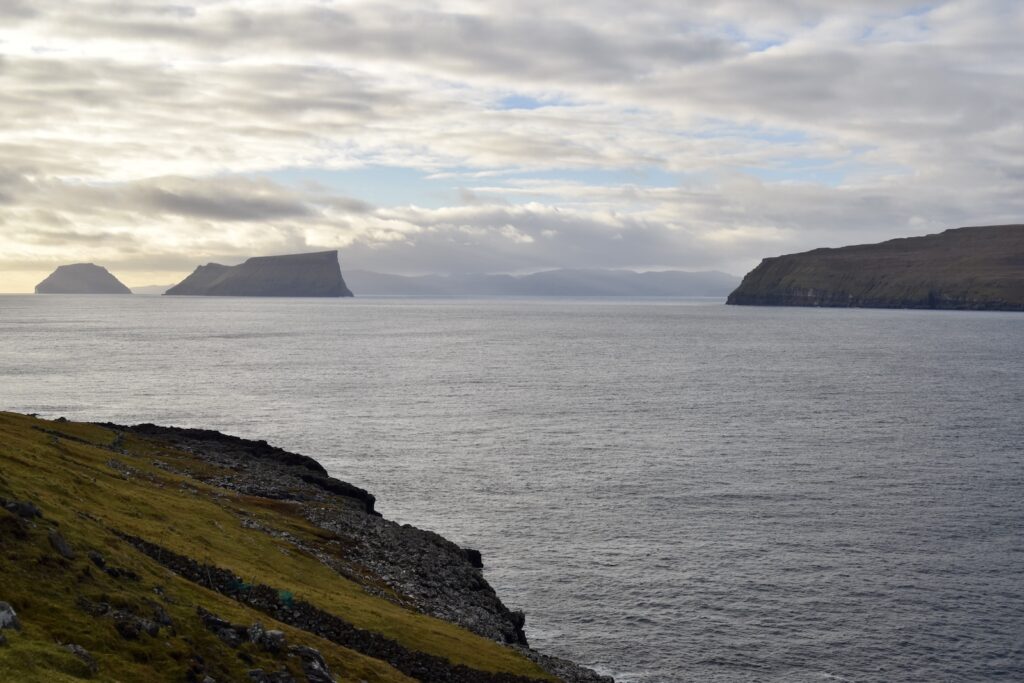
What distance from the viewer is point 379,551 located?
66.3 m

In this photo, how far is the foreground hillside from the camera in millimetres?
31422

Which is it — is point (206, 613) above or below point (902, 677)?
above

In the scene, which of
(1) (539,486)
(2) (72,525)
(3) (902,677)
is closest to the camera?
(2) (72,525)

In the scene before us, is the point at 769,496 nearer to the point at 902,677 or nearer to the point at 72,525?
the point at 902,677

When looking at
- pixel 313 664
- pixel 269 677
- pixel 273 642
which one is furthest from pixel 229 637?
pixel 313 664

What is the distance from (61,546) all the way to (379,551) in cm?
3318

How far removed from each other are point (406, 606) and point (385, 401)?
348ft

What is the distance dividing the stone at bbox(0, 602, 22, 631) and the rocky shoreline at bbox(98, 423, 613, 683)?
16.8 metres

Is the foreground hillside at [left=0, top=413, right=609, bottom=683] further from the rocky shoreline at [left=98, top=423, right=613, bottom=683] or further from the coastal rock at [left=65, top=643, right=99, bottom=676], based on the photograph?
the rocky shoreline at [left=98, top=423, right=613, bottom=683]

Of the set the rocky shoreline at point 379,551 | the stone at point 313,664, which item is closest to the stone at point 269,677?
the stone at point 313,664

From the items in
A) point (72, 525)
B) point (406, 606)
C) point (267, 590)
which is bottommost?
point (406, 606)

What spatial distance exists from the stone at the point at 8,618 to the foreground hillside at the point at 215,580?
0.10 meters

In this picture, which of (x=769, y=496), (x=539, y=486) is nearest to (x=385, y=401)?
(x=539, y=486)

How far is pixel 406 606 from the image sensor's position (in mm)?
56344
